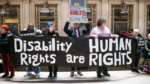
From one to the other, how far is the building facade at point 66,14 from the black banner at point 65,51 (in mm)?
5450

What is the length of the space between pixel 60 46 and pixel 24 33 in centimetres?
137

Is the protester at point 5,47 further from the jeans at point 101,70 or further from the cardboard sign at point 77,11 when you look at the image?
the jeans at point 101,70

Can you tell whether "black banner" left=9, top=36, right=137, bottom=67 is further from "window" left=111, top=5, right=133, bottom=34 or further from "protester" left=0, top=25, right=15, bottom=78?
"window" left=111, top=5, right=133, bottom=34

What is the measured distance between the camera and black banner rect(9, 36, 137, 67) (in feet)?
14.0

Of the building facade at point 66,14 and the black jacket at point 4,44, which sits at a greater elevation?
the building facade at point 66,14

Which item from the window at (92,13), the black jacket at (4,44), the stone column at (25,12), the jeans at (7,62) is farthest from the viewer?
the window at (92,13)

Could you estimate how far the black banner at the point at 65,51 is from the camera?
14.0 ft

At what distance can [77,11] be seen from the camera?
4.28 meters

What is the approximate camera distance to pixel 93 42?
4.29 metres

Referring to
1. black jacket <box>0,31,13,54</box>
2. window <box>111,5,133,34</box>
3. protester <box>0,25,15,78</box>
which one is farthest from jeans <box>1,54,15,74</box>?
window <box>111,5,133,34</box>

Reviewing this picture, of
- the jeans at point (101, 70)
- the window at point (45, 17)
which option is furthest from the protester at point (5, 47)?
the window at point (45, 17)

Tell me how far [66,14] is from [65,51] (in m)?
5.84

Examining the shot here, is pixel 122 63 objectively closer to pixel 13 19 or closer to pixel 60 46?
pixel 60 46

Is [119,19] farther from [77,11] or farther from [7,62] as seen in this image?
[7,62]
